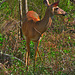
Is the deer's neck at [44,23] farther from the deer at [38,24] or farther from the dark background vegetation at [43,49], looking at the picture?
the dark background vegetation at [43,49]

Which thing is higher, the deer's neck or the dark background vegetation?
the deer's neck

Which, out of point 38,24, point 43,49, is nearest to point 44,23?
point 38,24

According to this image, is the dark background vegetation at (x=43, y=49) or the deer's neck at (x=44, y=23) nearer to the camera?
the dark background vegetation at (x=43, y=49)

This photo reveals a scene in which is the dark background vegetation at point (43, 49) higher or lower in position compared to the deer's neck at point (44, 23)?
lower

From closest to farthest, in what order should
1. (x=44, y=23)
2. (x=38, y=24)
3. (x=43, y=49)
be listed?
(x=44, y=23), (x=38, y=24), (x=43, y=49)

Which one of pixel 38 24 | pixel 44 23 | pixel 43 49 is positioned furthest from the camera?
pixel 43 49

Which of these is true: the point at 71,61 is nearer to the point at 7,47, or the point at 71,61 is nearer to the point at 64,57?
the point at 64,57

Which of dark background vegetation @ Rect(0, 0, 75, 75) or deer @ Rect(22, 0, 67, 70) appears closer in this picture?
dark background vegetation @ Rect(0, 0, 75, 75)

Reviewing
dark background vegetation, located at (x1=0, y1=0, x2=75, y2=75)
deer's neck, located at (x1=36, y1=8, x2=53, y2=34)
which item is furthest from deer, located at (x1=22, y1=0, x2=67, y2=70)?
dark background vegetation, located at (x1=0, y1=0, x2=75, y2=75)

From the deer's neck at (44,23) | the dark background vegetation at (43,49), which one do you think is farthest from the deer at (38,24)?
the dark background vegetation at (43,49)

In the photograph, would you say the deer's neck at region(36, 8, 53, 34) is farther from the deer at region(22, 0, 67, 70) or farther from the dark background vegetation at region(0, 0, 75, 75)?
the dark background vegetation at region(0, 0, 75, 75)

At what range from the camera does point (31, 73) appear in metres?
3.40

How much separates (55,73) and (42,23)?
1.23 metres

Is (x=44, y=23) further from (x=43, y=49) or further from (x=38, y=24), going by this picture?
(x=43, y=49)
